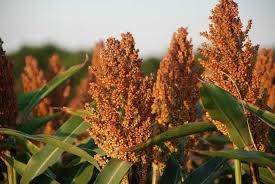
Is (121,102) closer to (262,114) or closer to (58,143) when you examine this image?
(58,143)

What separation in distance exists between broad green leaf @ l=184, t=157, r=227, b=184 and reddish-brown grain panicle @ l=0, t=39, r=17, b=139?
49.3 inches

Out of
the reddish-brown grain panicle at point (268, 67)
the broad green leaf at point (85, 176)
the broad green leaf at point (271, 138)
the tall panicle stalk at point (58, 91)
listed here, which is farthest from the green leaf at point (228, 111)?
the tall panicle stalk at point (58, 91)

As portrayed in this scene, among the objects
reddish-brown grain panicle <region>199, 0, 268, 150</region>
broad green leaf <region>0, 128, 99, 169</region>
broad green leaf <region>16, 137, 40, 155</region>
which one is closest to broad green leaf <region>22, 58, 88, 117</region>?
broad green leaf <region>16, 137, 40, 155</region>

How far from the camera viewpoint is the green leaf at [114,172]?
3.33 meters

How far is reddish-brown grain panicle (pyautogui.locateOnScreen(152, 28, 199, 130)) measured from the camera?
4152 millimetres

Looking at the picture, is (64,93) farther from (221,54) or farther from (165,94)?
(221,54)

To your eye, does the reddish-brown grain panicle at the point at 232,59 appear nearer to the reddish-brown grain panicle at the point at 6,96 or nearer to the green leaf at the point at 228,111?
the green leaf at the point at 228,111

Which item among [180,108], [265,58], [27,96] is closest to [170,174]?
[180,108]

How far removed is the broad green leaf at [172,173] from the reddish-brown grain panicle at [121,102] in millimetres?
577

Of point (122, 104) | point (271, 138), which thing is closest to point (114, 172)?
point (122, 104)

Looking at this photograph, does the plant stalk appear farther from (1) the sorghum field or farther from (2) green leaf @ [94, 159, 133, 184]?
(2) green leaf @ [94, 159, 133, 184]

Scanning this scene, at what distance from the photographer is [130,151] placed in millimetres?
3201

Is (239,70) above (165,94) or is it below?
above

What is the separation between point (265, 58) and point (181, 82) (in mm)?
1475
